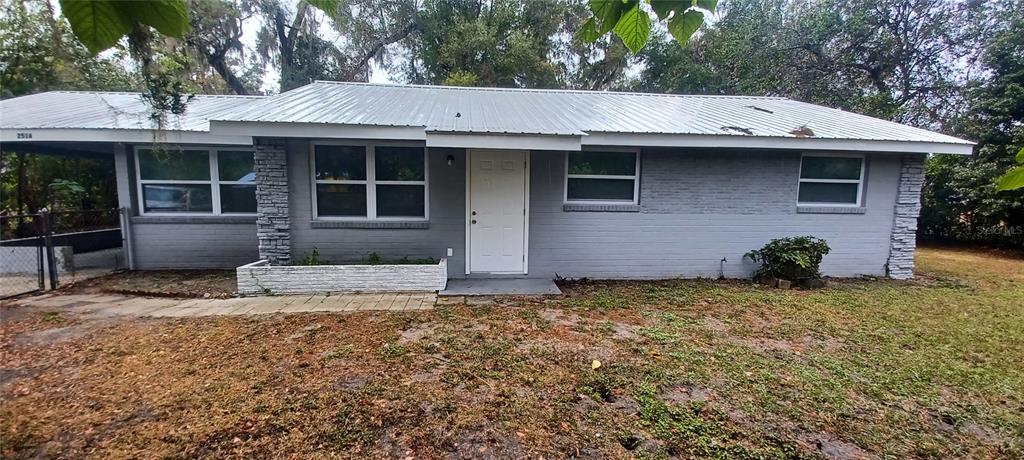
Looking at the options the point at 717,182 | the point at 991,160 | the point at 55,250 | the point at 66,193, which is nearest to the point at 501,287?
the point at 717,182

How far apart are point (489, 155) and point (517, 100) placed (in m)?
2.64

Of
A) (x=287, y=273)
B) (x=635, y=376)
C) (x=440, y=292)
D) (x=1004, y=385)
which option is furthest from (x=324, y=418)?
(x=1004, y=385)

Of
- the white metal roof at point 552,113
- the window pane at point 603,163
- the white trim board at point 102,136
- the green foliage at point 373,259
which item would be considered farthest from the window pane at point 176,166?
the window pane at point 603,163

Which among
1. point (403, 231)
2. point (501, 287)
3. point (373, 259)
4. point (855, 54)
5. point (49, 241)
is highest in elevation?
point (855, 54)

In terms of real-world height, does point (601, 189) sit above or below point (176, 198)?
above

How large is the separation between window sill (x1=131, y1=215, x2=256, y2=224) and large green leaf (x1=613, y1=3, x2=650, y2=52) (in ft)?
25.6

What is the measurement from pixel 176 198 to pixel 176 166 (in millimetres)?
557

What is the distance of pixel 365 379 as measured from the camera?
326 centimetres

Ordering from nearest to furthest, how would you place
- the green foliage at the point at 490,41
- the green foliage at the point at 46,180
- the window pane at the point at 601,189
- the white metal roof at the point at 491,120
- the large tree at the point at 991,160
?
the white metal roof at the point at 491,120 → the window pane at the point at 601,189 → the green foliage at the point at 46,180 → the large tree at the point at 991,160 → the green foliage at the point at 490,41

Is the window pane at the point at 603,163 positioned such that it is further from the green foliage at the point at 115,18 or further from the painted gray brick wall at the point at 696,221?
the green foliage at the point at 115,18

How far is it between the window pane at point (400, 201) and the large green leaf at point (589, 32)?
5.36m

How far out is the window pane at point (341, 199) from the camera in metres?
6.39

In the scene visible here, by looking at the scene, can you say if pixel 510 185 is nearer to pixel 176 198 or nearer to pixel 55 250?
pixel 176 198

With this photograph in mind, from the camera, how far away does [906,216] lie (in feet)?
23.5
